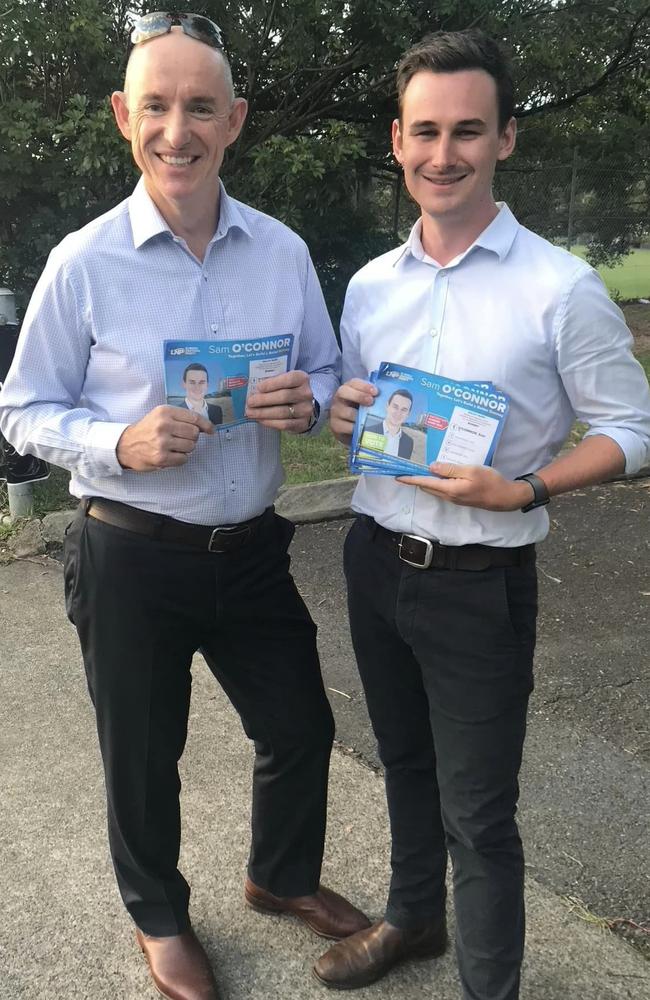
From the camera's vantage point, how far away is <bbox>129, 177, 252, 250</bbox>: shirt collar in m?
2.17

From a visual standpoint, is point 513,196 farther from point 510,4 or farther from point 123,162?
point 123,162

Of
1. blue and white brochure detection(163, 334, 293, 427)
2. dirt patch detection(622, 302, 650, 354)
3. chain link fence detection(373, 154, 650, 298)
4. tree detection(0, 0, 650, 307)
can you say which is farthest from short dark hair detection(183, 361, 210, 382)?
chain link fence detection(373, 154, 650, 298)

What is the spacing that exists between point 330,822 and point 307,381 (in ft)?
5.50

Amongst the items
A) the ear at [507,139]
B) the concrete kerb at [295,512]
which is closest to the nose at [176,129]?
the ear at [507,139]

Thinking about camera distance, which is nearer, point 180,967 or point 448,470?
point 448,470

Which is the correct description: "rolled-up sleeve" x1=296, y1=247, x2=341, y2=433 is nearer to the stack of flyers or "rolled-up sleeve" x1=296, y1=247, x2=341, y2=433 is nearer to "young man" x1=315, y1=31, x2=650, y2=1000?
"young man" x1=315, y1=31, x2=650, y2=1000

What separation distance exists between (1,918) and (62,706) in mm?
1266

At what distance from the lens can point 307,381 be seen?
2244mm

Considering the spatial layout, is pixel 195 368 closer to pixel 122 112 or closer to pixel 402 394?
pixel 402 394

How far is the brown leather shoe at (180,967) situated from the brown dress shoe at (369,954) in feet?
1.01

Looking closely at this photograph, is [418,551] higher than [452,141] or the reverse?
the reverse

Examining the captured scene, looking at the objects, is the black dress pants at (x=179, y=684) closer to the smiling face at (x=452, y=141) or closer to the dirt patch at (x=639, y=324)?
the smiling face at (x=452, y=141)

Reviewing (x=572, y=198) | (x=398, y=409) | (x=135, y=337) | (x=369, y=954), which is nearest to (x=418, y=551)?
(x=398, y=409)

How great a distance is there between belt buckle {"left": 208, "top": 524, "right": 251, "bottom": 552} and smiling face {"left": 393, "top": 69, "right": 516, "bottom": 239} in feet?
2.93
